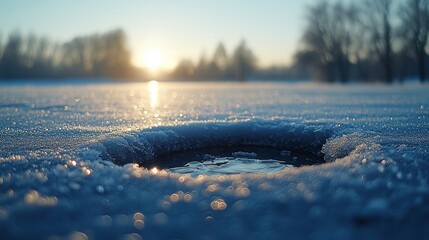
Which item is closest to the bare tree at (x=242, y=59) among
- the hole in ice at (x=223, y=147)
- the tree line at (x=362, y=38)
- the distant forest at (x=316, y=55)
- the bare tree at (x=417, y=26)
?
the distant forest at (x=316, y=55)

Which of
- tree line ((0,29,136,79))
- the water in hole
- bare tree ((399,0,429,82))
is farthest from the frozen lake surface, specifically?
tree line ((0,29,136,79))

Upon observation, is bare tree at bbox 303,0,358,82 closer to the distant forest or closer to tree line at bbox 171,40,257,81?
the distant forest

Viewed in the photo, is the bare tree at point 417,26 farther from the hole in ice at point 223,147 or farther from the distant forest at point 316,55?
the hole in ice at point 223,147

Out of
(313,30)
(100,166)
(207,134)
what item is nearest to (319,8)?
(313,30)

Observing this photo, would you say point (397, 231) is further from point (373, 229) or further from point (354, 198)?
point (354, 198)

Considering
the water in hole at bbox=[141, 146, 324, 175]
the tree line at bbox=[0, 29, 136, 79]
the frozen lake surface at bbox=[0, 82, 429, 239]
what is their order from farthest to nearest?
1. the tree line at bbox=[0, 29, 136, 79]
2. the water in hole at bbox=[141, 146, 324, 175]
3. the frozen lake surface at bbox=[0, 82, 429, 239]

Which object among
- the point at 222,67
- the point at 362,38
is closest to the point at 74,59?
the point at 222,67
